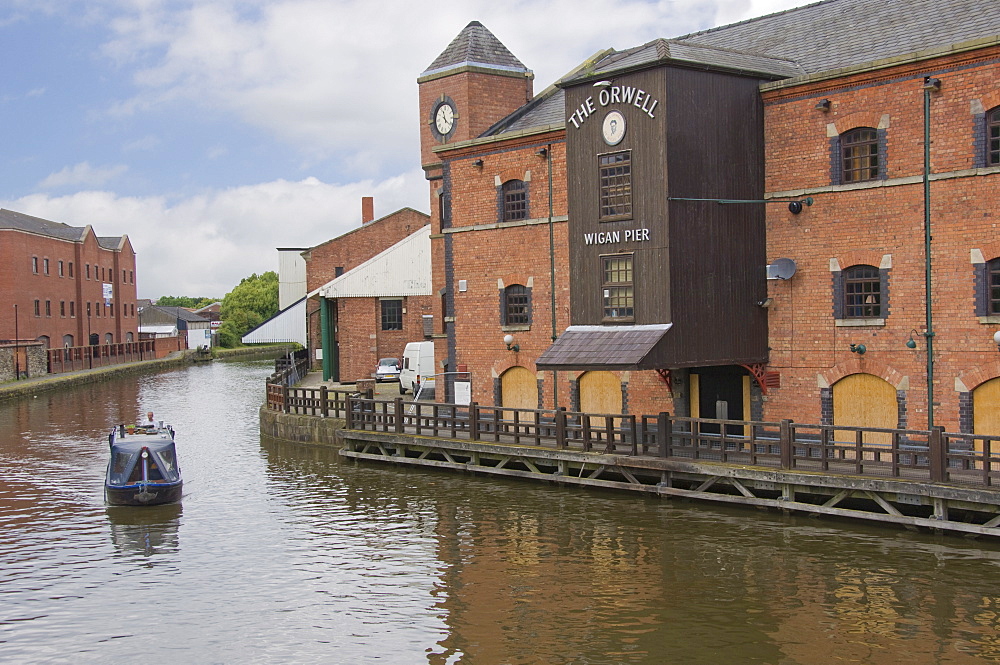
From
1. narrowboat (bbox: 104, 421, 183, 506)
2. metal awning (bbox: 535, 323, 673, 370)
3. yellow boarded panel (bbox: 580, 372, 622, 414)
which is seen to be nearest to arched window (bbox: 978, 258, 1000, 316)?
metal awning (bbox: 535, 323, 673, 370)

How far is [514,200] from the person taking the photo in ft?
90.6

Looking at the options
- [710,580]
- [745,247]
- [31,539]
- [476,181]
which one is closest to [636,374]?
[745,247]

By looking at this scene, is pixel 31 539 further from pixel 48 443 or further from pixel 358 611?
pixel 48 443

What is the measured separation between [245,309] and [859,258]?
10690 cm

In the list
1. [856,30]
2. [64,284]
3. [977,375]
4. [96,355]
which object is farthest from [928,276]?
[64,284]

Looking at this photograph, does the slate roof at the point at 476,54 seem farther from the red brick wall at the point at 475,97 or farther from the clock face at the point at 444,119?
the clock face at the point at 444,119

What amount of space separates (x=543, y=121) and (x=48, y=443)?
19.7 metres

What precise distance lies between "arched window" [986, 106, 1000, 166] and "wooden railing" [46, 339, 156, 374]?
5645cm

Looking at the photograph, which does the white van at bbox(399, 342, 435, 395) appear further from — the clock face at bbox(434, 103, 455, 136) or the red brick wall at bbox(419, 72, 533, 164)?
the clock face at bbox(434, 103, 455, 136)

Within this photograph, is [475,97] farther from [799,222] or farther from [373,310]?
[373,310]

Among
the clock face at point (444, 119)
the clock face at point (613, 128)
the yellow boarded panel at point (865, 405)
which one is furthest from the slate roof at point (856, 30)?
the clock face at point (444, 119)

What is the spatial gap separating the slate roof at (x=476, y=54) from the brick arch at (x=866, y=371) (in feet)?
53.7

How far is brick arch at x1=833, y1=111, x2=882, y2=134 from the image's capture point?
817 inches

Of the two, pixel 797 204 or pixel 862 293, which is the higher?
pixel 797 204
